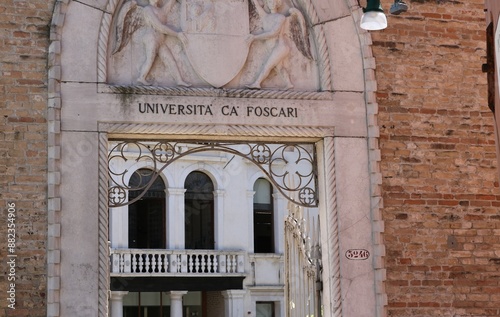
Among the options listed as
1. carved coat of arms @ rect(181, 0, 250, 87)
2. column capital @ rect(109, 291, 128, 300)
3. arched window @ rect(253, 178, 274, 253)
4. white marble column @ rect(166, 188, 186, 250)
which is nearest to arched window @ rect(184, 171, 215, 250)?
white marble column @ rect(166, 188, 186, 250)

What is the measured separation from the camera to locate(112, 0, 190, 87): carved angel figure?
39.5ft

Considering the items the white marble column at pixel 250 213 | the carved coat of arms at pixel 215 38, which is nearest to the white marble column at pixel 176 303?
the white marble column at pixel 250 213

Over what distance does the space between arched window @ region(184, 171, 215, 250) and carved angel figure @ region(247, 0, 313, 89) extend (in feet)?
52.9

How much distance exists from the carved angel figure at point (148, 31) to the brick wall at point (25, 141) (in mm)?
798

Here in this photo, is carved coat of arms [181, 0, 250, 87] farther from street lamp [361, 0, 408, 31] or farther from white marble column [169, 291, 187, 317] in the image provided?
white marble column [169, 291, 187, 317]

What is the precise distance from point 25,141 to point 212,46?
2281 millimetres

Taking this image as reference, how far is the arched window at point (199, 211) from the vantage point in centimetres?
2841

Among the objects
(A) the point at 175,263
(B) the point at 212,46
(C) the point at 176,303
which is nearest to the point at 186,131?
(B) the point at 212,46

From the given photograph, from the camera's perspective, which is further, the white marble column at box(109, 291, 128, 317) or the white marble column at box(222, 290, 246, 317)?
the white marble column at box(222, 290, 246, 317)

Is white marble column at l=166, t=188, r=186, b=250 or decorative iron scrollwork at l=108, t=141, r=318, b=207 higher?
white marble column at l=166, t=188, r=186, b=250

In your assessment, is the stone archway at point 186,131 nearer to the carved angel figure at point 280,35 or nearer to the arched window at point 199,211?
the carved angel figure at point 280,35

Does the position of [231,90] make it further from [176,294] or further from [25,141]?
[176,294]

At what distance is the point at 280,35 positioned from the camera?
12477 mm

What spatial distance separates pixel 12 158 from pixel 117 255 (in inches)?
600
